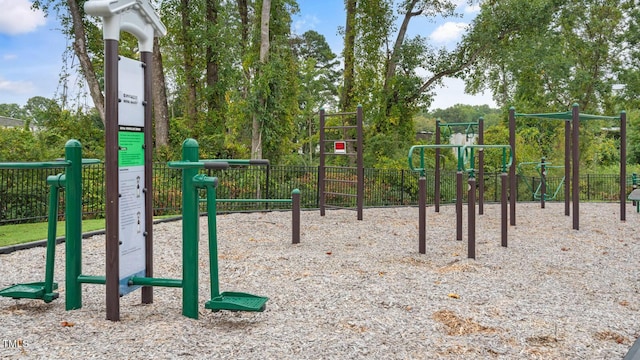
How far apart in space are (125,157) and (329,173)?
1223 cm

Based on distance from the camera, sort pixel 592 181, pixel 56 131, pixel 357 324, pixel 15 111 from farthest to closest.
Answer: pixel 15 111 < pixel 592 181 < pixel 56 131 < pixel 357 324

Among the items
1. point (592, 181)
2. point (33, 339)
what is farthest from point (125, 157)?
point (592, 181)

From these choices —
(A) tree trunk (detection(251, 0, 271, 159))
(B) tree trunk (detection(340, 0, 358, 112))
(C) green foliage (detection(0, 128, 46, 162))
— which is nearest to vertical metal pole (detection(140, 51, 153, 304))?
(C) green foliage (detection(0, 128, 46, 162))

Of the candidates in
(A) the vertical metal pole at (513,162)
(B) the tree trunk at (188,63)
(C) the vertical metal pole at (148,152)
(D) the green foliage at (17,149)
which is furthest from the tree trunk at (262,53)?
(C) the vertical metal pole at (148,152)

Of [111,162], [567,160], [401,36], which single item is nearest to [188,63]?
[401,36]

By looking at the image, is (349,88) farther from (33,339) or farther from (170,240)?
(33,339)

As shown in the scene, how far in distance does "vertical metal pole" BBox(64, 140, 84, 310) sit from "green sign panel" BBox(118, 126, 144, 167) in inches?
17.4

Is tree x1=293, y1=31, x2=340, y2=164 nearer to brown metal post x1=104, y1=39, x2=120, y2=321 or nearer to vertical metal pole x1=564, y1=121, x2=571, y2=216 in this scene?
vertical metal pole x1=564, y1=121, x2=571, y2=216

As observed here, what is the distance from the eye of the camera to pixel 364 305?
4.29 metres

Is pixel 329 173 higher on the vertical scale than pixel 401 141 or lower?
lower

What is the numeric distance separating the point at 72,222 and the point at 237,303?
1.36 meters

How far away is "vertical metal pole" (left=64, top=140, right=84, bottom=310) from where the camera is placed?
3842 millimetres

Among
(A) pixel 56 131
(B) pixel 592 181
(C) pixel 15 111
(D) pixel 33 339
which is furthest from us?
(C) pixel 15 111

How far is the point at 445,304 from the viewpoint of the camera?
14.4ft
